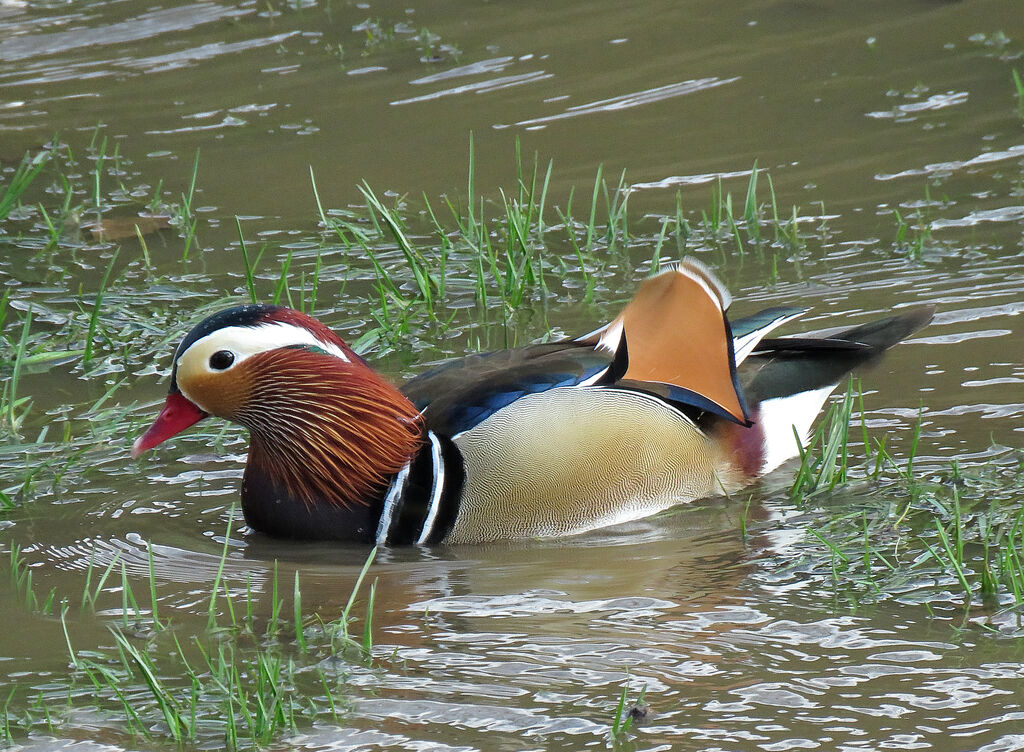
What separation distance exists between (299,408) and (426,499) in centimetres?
49

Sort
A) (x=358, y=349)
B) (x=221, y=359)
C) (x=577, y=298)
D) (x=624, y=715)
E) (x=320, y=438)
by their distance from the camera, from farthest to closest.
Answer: (x=577, y=298)
(x=358, y=349)
(x=320, y=438)
(x=221, y=359)
(x=624, y=715)

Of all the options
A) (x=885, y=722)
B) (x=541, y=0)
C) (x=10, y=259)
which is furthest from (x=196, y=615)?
(x=541, y=0)

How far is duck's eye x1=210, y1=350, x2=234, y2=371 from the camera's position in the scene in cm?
429

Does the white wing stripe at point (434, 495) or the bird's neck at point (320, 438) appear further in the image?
the bird's neck at point (320, 438)

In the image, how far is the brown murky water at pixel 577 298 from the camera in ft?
10.5

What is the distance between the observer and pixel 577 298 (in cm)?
604

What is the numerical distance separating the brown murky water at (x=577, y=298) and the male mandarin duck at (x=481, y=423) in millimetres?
A: 124

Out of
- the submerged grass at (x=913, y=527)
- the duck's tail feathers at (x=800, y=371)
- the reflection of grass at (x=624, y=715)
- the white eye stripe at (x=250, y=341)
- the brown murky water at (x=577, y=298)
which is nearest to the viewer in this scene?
the reflection of grass at (x=624, y=715)

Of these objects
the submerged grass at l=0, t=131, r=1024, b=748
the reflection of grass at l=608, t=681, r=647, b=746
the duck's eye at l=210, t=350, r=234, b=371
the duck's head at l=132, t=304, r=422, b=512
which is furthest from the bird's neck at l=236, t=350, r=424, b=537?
the reflection of grass at l=608, t=681, r=647, b=746

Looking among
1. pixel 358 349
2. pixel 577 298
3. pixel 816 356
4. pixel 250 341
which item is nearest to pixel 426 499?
pixel 250 341

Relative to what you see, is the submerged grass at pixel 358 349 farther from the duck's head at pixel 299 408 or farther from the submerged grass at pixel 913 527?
the duck's head at pixel 299 408

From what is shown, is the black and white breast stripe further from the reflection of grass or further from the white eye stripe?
the reflection of grass

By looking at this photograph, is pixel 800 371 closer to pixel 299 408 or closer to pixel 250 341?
pixel 299 408

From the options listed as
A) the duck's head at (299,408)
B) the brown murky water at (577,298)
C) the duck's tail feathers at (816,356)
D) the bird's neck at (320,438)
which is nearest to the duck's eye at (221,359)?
the duck's head at (299,408)
